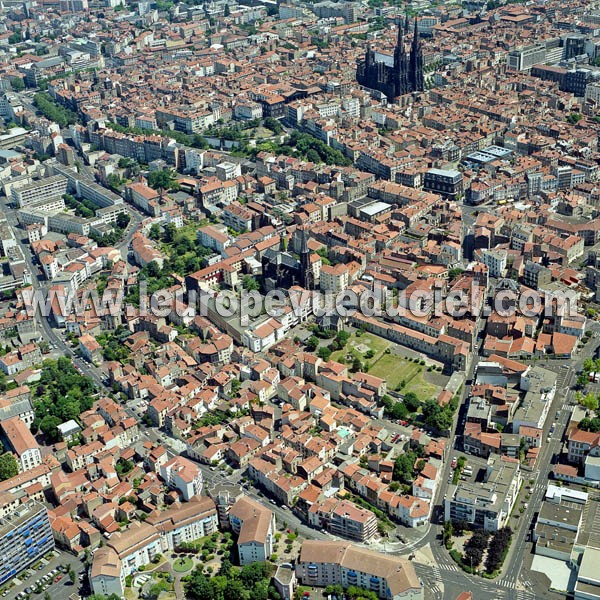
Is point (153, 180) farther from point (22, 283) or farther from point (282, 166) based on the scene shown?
point (22, 283)

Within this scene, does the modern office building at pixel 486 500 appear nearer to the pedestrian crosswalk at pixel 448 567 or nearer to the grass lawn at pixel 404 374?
the pedestrian crosswalk at pixel 448 567

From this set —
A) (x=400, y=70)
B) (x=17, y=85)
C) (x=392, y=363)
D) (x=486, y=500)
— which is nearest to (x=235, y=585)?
(x=486, y=500)

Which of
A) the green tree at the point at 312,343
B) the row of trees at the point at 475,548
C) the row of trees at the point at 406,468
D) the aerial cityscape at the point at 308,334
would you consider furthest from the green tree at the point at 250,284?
the row of trees at the point at 475,548

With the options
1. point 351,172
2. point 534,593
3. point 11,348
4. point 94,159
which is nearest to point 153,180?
point 94,159

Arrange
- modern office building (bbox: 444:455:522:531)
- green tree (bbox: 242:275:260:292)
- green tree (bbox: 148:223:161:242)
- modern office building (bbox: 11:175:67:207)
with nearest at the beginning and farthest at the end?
1. modern office building (bbox: 444:455:522:531)
2. green tree (bbox: 242:275:260:292)
3. green tree (bbox: 148:223:161:242)
4. modern office building (bbox: 11:175:67:207)

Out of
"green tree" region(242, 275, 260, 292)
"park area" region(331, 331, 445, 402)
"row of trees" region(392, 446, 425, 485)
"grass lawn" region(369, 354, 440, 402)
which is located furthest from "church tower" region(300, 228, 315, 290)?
"row of trees" region(392, 446, 425, 485)

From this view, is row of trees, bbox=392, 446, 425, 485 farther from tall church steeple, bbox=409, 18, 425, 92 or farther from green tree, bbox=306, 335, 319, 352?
tall church steeple, bbox=409, 18, 425, 92

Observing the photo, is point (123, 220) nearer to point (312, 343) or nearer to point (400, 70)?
point (312, 343)
